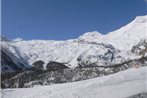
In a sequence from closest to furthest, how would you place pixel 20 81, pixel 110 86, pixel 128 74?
1. pixel 110 86
2. pixel 128 74
3. pixel 20 81

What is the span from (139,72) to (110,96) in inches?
339

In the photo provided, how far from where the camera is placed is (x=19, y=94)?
2341 cm

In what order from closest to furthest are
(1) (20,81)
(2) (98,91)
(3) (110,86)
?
(2) (98,91) → (3) (110,86) → (1) (20,81)

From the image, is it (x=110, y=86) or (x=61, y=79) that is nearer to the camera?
(x=110, y=86)

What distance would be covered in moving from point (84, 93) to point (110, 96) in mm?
1707

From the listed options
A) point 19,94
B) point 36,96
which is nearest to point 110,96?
point 36,96

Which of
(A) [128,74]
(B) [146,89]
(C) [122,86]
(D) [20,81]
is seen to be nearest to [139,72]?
(A) [128,74]

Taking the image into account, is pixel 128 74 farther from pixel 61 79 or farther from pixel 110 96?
pixel 61 79

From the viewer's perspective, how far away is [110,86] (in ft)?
72.2

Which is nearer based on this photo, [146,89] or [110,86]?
[146,89]

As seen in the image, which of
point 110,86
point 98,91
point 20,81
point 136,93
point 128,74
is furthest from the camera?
point 20,81

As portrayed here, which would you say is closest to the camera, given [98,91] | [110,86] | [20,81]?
[98,91]

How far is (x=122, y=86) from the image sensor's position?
71.4 ft

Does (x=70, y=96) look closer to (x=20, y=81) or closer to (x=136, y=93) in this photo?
(x=136, y=93)
